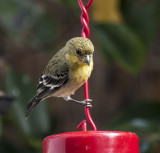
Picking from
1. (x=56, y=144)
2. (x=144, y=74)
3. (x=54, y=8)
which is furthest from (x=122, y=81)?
(x=56, y=144)

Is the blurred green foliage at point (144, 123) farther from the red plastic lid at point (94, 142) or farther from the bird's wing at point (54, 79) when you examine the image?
the red plastic lid at point (94, 142)

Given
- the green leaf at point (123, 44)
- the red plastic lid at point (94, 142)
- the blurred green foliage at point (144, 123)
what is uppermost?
the green leaf at point (123, 44)

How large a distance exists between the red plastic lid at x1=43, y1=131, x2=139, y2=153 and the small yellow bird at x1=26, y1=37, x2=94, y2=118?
1.99ft

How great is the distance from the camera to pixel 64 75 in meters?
2.64

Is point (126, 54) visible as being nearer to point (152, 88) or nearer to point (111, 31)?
point (111, 31)

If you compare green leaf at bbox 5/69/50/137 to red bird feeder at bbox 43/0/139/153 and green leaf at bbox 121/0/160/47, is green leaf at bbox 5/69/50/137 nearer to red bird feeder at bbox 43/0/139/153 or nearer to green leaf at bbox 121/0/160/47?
green leaf at bbox 121/0/160/47

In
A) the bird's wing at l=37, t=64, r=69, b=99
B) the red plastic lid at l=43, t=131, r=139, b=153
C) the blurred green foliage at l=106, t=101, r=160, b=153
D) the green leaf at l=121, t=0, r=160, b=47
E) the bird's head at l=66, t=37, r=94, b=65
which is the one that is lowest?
the red plastic lid at l=43, t=131, r=139, b=153

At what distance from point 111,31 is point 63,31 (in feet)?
4.97

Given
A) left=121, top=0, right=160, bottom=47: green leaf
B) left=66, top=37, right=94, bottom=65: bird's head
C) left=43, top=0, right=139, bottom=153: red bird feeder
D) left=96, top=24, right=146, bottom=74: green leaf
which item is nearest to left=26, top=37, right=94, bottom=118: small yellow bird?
left=66, top=37, right=94, bottom=65: bird's head

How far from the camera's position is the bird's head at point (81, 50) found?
2.31m

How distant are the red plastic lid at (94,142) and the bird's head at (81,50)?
1.83 feet

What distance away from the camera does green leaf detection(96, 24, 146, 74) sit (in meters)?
3.89

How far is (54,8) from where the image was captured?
18.8 feet

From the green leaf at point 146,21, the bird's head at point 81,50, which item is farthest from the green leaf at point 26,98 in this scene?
the bird's head at point 81,50
